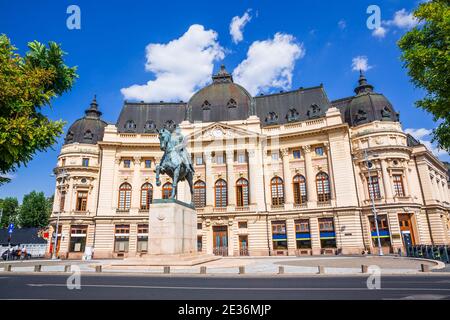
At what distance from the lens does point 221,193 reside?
150 feet

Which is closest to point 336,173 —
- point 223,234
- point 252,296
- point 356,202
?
point 356,202

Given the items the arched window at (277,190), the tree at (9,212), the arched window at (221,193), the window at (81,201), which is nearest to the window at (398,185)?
the arched window at (277,190)

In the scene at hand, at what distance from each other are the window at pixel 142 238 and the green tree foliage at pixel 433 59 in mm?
39044

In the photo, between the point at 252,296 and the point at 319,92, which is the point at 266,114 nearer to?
the point at 319,92

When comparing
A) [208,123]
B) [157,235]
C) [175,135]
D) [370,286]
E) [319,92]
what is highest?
[319,92]

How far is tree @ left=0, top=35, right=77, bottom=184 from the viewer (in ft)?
38.9

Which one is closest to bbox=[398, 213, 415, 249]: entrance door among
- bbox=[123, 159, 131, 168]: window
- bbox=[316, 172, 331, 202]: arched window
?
bbox=[316, 172, 331, 202]: arched window

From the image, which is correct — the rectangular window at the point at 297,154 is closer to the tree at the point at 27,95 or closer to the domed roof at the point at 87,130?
the domed roof at the point at 87,130

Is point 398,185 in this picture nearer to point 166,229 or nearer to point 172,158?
point 172,158

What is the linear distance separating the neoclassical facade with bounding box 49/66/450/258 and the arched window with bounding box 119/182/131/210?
6.1 inches

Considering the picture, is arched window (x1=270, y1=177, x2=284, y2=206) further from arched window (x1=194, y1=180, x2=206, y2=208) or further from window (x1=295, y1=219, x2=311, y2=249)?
arched window (x1=194, y1=180, x2=206, y2=208)

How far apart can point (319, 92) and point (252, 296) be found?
4423 centimetres

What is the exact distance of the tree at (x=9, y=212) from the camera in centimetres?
8500

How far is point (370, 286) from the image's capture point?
1094 cm
